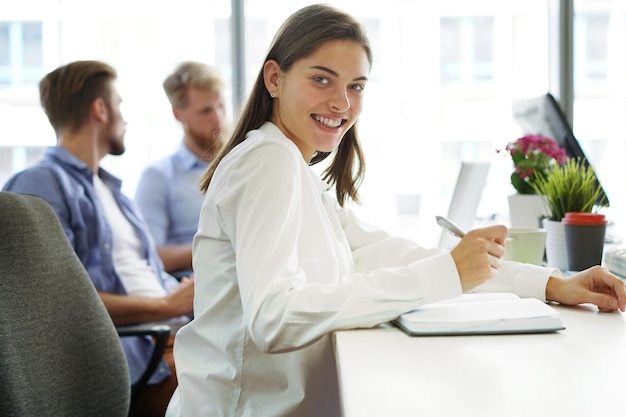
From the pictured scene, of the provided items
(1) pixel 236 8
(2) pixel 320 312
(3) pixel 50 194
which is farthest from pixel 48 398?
(1) pixel 236 8

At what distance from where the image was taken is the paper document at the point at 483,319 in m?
1.10

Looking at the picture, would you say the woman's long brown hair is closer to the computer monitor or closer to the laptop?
the laptop

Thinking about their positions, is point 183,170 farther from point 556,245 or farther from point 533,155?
point 556,245

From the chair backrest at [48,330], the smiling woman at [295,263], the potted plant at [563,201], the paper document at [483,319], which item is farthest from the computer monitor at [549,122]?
the chair backrest at [48,330]

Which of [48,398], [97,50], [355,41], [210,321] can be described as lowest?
[48,398]

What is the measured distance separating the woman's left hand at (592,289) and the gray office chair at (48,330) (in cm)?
81

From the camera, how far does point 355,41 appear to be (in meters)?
1.45

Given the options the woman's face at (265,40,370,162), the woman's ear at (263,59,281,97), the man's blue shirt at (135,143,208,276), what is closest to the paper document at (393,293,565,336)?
the woman's face at (265,40,370,162)

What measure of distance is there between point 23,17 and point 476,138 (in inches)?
93.7

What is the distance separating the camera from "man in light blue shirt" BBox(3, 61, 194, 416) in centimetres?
219

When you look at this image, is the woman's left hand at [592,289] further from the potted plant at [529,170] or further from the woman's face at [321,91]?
the potted plant at [529,170]

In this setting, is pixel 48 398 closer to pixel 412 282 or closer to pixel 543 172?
pixel 412 282

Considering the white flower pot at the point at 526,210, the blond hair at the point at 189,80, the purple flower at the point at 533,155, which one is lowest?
the white flower pot at the point at 526,210

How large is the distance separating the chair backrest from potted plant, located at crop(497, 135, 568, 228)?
49.9 inches
